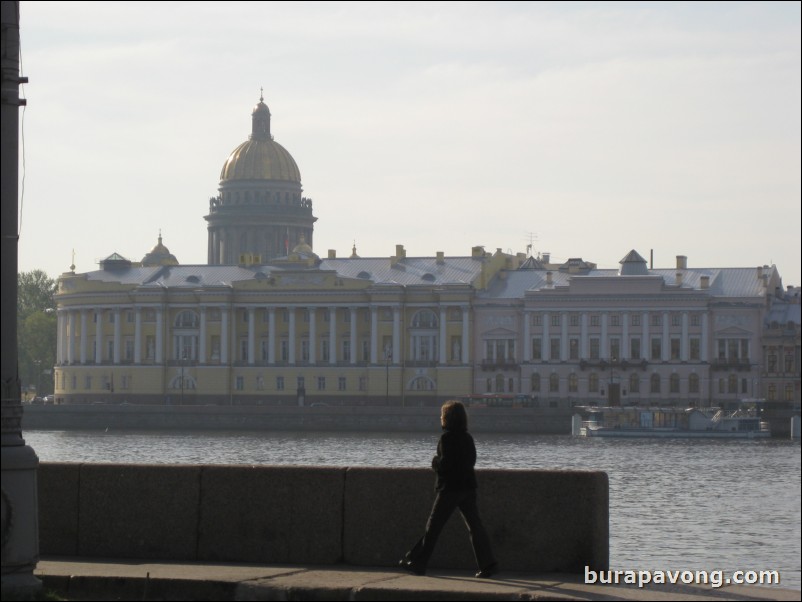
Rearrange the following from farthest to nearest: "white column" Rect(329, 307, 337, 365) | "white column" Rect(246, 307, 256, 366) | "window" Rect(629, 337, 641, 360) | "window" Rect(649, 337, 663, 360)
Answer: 1. "white column" Rect(246, 307, 256, 366)
2. "white column" Rect(329, 307, 337, 365)
3. "window" Rect(629, 337, 641, 360)
4. "window" Rect(649, 337, 663, 360)

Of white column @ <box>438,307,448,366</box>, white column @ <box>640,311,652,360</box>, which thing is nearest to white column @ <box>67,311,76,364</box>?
white column @ <box>438,307,448,366</box>

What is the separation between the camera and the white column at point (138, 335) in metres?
86.8

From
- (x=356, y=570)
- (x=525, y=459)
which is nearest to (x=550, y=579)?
(x=356, y=570)

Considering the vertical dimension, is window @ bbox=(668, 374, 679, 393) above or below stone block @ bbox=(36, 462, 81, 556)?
above

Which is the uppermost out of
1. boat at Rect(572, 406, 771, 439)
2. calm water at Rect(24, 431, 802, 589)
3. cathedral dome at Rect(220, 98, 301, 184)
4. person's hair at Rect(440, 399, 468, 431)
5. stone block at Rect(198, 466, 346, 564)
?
cathedral dome at Rect(220, 98, 301, 184)

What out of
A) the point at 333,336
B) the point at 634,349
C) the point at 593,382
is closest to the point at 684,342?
the point at 634,349

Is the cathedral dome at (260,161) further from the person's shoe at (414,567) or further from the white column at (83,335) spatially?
the person's shoe at (414,567)

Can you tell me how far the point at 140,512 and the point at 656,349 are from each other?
7056 cm

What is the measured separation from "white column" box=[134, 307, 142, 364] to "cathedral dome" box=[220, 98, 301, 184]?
23.0 metres

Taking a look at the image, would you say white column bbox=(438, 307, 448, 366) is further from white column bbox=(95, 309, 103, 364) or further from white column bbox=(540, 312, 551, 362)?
white column bbox=(95, 309, 103, 364)

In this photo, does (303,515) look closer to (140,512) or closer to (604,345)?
(140,512)

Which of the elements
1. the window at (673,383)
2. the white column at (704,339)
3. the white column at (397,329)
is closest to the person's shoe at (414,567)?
the white column at (704,339)

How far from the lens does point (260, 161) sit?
109 metres

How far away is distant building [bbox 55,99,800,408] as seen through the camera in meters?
78.8
